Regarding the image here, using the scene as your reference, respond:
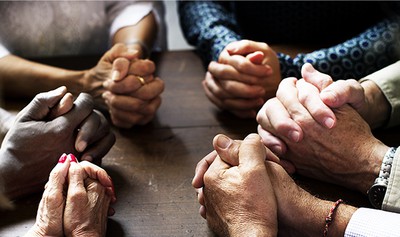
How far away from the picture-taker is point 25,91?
1.28 m

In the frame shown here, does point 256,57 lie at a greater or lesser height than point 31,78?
greater

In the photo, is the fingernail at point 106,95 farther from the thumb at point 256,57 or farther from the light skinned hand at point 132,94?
the thumb at point 256,57

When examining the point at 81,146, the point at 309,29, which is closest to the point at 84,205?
the point at 81,146

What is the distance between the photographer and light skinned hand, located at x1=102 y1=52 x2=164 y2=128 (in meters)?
1.18

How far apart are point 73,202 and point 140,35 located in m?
0.72

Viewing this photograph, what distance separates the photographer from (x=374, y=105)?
1089mm

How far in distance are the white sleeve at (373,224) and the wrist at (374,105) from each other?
0.94 feet

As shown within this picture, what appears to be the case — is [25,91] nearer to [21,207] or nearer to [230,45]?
[21,207]

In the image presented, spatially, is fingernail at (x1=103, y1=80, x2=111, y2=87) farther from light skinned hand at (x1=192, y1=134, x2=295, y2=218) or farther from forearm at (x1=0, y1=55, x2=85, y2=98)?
light skinned hand at (x1=192, y1=134, x2=295, y2=218)

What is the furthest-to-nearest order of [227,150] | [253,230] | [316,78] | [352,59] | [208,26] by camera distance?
[208,26] < [352,59] < [316,78] < [227,150] < [253,230]

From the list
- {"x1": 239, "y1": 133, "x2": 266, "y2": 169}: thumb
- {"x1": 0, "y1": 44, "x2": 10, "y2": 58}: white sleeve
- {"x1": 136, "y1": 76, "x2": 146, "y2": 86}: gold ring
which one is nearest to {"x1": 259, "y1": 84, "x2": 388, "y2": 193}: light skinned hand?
{"x1": 239, "y1": 133, "x2": 266, "y2": 169}: thumb

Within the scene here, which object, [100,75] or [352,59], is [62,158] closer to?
[100,75]

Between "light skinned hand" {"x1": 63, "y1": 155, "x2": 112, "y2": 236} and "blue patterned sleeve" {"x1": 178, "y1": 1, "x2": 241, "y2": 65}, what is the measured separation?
563mm

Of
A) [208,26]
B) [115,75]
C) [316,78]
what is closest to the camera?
[316,78]
